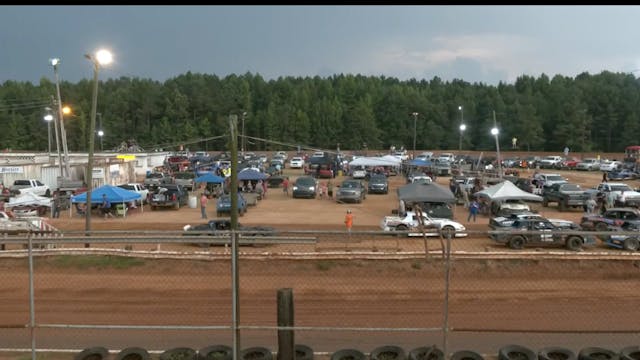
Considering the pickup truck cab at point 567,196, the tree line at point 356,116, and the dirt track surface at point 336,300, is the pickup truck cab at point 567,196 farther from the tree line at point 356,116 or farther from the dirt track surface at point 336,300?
the tree line at point 356,116

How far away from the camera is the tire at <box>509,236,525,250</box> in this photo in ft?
65.3

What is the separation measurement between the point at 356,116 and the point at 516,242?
10491 cm

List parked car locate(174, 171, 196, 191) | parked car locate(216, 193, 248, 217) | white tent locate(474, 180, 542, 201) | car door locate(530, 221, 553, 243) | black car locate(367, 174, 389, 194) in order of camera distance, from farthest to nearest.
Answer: parked car locate(174, 171, 196, 191)
black car locate(367, 174, 389, 194)
parked car locate(216, 193, 248, 217)
white tent locate(474, 180, 542, 201)
car door locate(530, 221, 553, 243)

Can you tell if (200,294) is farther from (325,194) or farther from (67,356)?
(325,194)

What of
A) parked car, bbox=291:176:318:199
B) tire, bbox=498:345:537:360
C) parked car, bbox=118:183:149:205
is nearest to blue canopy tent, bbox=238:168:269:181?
parked car, bbox=291:176:318:199

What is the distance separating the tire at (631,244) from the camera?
767 inches

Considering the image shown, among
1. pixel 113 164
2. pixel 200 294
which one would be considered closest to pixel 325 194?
pixel 113 164

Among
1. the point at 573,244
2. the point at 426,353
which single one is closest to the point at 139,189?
the point at 573,244

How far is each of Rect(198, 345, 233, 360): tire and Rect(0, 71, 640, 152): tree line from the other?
10577 centimetres

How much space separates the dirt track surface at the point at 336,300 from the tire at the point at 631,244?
2482mm

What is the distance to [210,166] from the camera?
6588 cm

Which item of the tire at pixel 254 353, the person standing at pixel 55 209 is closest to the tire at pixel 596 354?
the tire at pixel 254 353

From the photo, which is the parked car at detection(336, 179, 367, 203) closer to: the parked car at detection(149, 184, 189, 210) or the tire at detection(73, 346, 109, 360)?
the parked car at detection(149, 184, 189, 210)

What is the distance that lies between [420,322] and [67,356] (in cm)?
715
